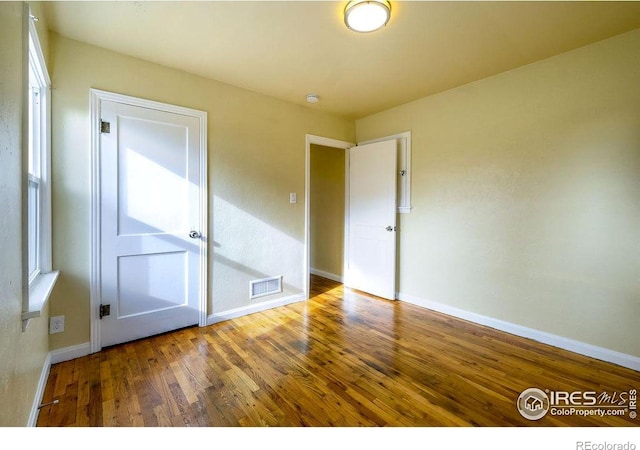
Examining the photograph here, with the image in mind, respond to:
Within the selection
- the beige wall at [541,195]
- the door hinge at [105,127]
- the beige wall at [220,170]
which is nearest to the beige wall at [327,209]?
the beige wall at [220,170]

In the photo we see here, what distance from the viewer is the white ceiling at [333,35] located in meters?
1.84

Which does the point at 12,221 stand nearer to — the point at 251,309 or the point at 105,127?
the point at 105,127

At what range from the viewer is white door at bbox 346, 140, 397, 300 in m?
3.59

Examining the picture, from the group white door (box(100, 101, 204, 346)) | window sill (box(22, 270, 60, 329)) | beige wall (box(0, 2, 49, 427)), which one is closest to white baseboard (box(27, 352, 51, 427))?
beige wall (box(0, 2, 49, 427))

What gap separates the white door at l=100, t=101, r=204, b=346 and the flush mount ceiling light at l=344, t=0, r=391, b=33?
1660 mm

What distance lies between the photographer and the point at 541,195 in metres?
2.53

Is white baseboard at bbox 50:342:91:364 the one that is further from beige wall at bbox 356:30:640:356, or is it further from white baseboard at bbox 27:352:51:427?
beige wall at bbox 356:30:640:356

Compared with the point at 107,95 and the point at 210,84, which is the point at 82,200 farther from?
the point at 210,84

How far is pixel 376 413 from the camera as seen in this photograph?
1.64 m

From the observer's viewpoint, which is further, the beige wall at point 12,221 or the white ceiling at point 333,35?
the white ceiling at point 333,35

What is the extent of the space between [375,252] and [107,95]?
10.4 feet

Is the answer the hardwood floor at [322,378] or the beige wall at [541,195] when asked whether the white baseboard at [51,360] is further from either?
the beige wall at [541,195]

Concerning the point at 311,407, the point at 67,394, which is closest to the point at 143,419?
the point at 67,394

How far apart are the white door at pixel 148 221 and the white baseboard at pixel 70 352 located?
11 centimetres
